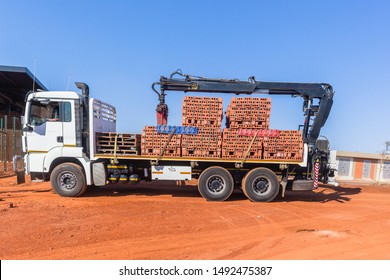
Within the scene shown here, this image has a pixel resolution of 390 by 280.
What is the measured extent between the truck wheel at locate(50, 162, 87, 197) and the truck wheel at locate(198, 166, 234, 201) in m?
3.94

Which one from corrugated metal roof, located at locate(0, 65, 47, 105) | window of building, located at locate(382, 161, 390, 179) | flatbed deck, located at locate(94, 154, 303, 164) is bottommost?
window of building, located at locate(382, 161, 390, 179)

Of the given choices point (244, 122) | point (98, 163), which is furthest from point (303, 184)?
point (98, 163)

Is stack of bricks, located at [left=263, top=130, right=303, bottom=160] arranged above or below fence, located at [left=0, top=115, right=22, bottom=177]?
above

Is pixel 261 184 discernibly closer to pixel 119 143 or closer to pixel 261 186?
pixel 261 186

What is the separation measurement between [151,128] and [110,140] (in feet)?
4.88

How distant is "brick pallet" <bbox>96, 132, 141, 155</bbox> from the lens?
9141 millimetres

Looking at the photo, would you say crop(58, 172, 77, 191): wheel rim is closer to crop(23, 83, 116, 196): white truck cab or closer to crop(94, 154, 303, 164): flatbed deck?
crop(23, 83, 116, 196): white truck cab

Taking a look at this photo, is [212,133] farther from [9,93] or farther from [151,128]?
[9,93]

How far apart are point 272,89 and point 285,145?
2337mm

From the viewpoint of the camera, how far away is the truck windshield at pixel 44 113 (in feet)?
29.5

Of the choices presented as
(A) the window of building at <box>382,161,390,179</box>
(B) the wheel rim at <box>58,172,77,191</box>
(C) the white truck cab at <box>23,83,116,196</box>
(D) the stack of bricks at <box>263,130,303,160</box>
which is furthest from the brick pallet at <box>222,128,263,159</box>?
(A) the window of building at <box>382,161,390,179</box>

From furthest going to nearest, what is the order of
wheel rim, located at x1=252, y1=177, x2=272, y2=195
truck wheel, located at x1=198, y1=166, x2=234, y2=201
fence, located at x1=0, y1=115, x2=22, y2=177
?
fence, located at x1=0, y1=115, x2=22, y2=177, wheel rim, located at x1=252, y1=177, x2=272, y2=195, truck wheel, located at x1=198, y1=166, x2=234, y2=201

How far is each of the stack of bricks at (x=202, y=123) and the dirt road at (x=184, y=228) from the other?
1.78 m

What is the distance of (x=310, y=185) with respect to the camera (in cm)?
919
